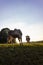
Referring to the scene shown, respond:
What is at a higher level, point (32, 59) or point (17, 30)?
point (17, 30)

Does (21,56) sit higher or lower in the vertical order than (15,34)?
lower

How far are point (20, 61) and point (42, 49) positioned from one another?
6229 millimetres

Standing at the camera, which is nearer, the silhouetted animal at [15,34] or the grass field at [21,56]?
the grass field at [21,56]

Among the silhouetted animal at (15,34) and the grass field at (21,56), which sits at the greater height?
the silhouetted animal at (15,34)

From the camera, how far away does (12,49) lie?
28516 mm

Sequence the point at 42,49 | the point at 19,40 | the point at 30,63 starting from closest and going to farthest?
the point at 30,63
the point at 42,49
the point at 19,40

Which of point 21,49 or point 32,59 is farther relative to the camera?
point 21,49

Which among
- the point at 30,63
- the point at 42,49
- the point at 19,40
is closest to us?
the point at 30,63

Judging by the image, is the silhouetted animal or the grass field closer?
the grass field

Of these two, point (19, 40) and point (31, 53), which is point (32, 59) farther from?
point (19, 40)


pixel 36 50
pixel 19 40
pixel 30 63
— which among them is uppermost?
pixel 19 40

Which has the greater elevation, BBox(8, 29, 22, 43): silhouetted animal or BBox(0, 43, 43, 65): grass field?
BBox(8, 29, 22, 43): silhouetted animal

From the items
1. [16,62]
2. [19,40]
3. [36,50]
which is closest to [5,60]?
[16,62]

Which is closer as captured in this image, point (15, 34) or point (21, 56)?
point (21, 56)
